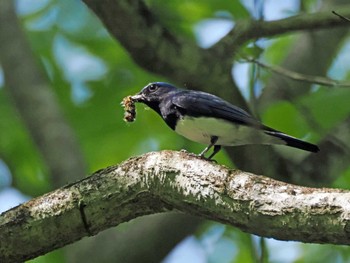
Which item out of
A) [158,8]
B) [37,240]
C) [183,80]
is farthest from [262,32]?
[37,240]

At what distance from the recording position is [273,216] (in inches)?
113

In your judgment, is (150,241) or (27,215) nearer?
(27,215)

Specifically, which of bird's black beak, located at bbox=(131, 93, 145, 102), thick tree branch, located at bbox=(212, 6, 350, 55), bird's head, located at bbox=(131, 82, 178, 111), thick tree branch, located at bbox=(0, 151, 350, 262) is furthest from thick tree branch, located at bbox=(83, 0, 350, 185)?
thick tree branch, located at bbox=(0, 151, 350, 262)

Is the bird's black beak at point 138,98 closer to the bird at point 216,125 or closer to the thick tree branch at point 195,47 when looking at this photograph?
the thick tree branch at point 195,47

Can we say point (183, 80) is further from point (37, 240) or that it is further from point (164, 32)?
point (37, 240)

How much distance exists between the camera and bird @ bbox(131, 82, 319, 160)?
16.8 feet

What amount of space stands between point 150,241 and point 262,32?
6.30ft

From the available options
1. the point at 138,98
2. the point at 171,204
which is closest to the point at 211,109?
the point at 138,98

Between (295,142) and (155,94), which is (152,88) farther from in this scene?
(295,142)

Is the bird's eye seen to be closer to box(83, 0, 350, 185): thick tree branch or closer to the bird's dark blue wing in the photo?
box(83, 0, 350, 185): thick tree branch

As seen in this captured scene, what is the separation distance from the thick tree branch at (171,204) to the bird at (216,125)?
5.53 feet

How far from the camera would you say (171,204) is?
10.9 feet

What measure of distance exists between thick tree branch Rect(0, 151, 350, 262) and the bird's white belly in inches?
65.7

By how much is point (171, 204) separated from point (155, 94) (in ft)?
8.17
